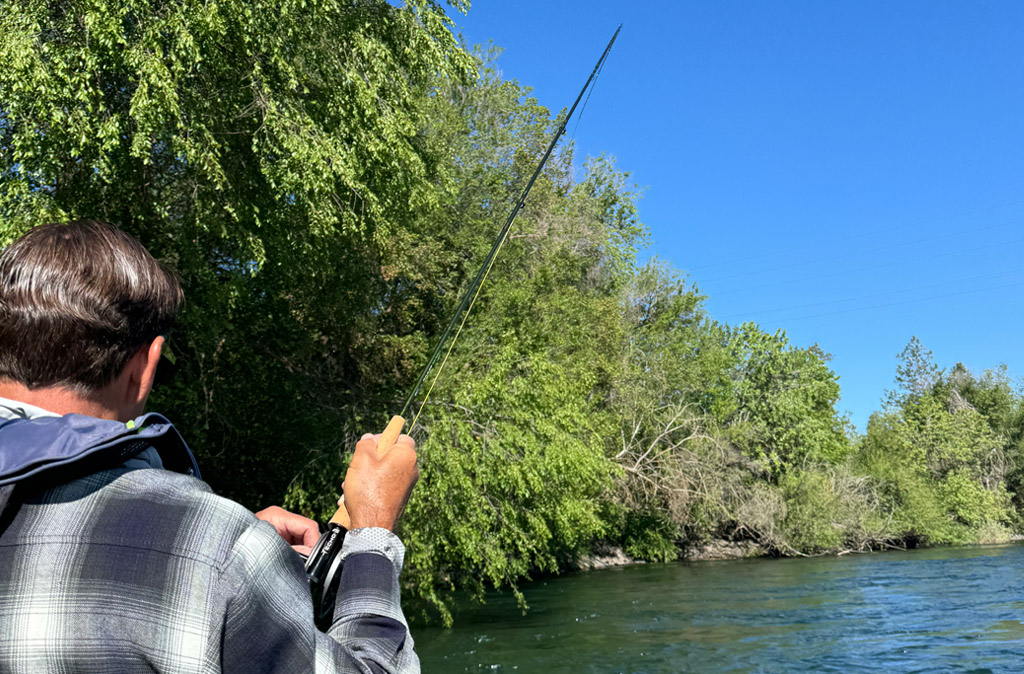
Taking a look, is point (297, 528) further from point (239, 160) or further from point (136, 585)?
point (239, 160)

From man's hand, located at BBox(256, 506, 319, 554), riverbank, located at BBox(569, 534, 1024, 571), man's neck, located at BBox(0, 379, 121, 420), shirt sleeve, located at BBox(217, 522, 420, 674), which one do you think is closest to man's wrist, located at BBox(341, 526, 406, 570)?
shirt sleeve, located at BBox(217, 522, 420, 674)

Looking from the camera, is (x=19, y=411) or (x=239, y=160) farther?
(x=239, y=160)

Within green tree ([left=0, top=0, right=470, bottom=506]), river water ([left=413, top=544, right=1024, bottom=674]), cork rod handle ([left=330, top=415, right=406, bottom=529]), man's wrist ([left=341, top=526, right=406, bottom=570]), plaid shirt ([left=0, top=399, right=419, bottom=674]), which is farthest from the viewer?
river water ([left=413, top=544, right=1024, bottom=674])

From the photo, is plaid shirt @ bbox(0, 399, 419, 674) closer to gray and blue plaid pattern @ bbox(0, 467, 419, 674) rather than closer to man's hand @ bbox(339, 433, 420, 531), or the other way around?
gray and blue plaid pattern @ bbox(0, 467, 419, 674)

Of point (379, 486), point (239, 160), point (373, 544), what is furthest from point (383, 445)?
point (239, 160)

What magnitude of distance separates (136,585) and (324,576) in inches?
14.0

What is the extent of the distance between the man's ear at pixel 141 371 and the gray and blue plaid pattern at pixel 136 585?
221 mm

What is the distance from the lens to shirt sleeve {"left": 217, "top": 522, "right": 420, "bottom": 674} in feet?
3.82

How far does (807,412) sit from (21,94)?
3064cm

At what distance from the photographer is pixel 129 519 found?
116 centimetres

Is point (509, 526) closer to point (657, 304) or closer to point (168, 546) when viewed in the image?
point (168, 546)

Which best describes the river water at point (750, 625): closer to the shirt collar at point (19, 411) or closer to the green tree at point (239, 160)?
the green tree at point (239, 160)

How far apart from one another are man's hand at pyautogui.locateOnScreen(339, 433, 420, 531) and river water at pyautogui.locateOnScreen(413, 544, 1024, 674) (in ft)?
33.0

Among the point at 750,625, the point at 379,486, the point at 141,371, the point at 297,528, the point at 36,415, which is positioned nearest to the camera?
the point at 36,415
